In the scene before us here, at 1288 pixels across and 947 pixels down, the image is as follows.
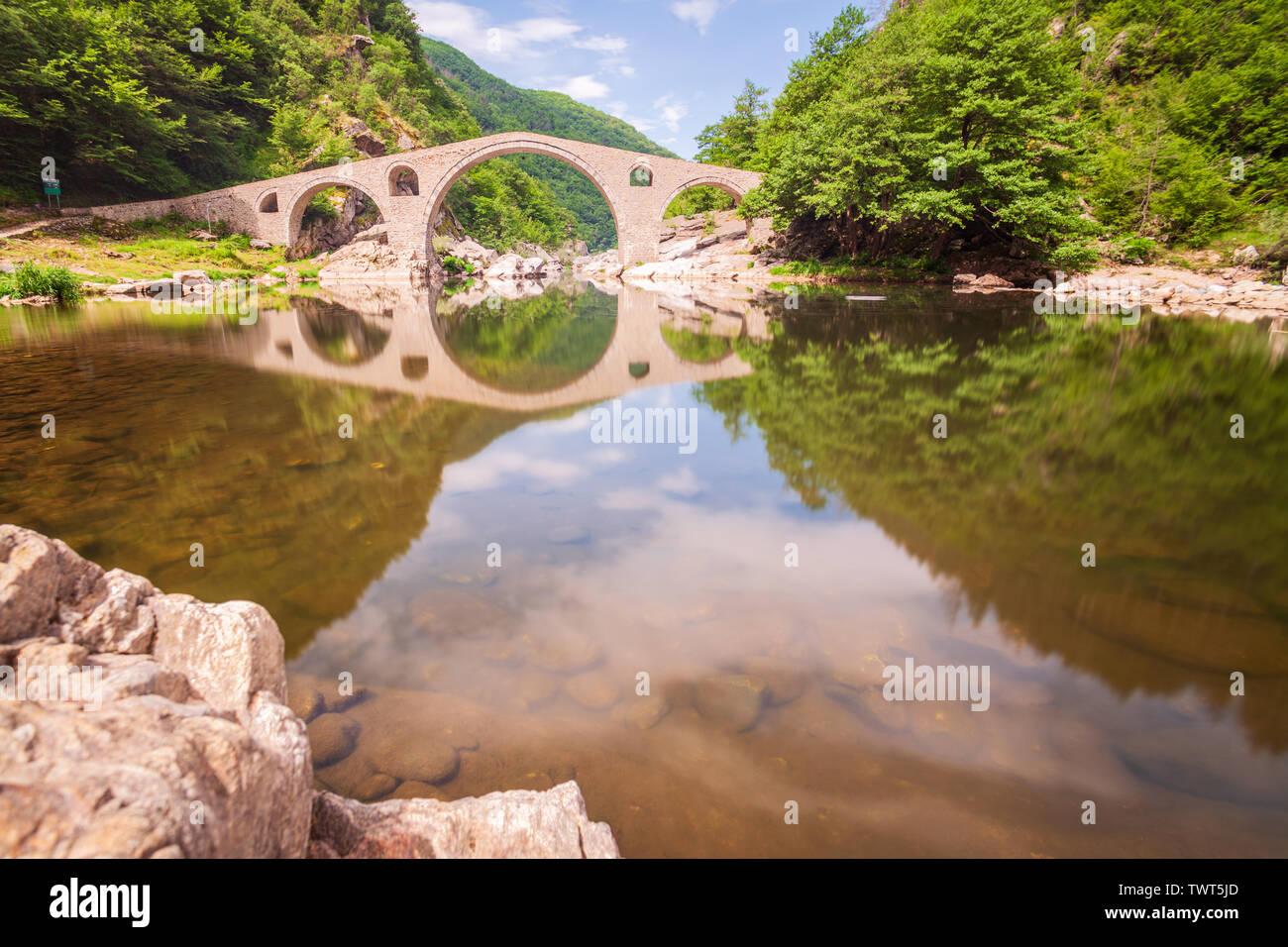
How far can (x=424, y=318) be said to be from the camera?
53.3 feet

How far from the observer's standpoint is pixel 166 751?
1.03 metres

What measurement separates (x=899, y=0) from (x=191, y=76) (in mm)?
52223

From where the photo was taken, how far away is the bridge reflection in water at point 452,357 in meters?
7.77

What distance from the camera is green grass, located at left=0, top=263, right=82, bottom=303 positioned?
17.1 meters

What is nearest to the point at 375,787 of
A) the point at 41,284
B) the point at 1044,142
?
the point at 41,284

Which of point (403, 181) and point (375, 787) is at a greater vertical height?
point (403, 181)

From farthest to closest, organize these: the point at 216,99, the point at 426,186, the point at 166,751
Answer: the point at 216,99 < the point at 426,186 < the point at 166,751

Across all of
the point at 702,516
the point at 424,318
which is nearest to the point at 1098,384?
the point at 702,516

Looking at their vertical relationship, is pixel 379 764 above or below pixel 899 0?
below

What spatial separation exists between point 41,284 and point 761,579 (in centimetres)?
2529

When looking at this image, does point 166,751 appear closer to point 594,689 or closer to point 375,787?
point 375,787

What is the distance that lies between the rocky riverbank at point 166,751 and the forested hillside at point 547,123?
9749 cm
